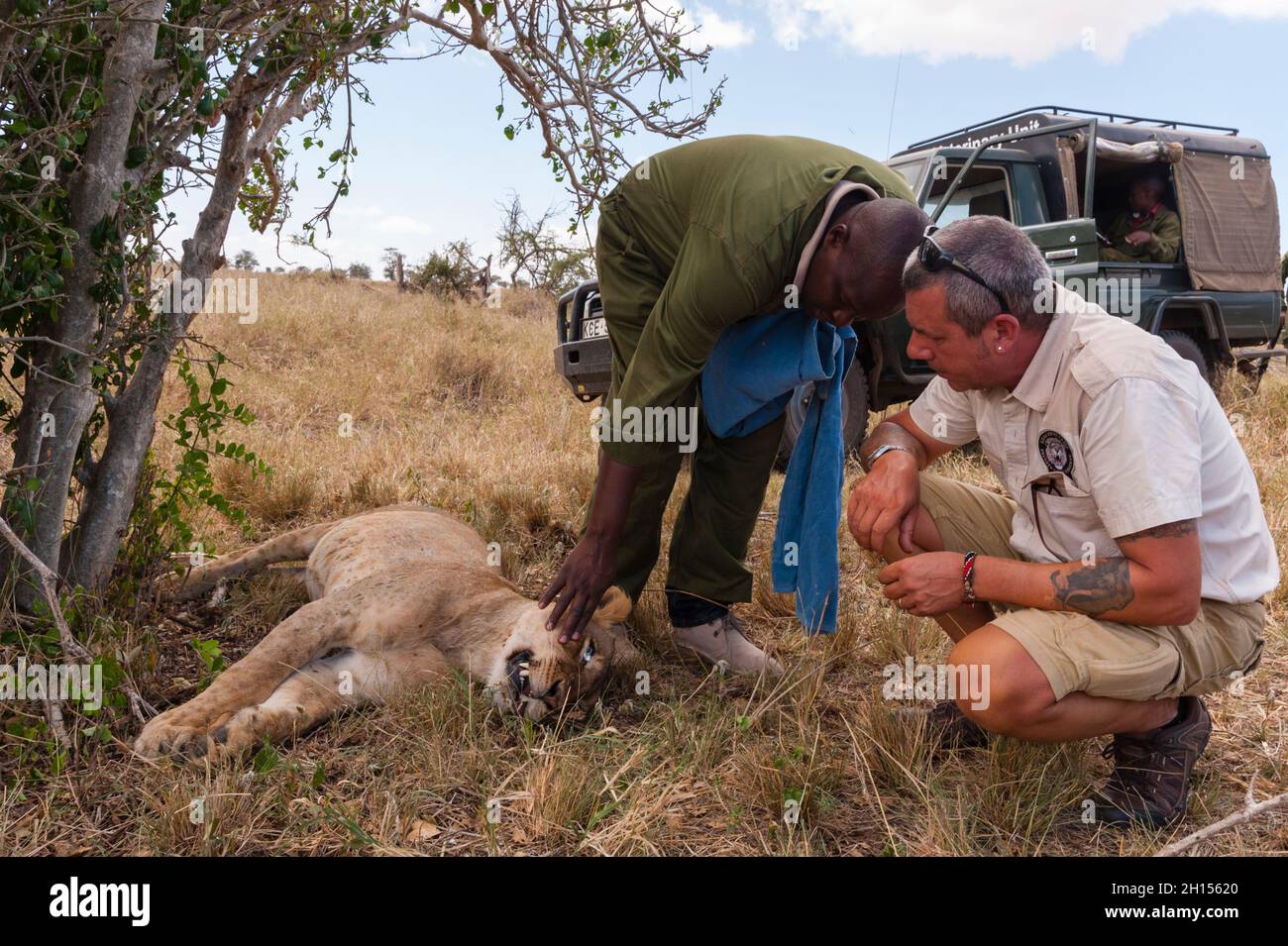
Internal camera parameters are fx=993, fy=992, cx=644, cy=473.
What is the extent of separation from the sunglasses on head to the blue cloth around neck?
1.97 feet

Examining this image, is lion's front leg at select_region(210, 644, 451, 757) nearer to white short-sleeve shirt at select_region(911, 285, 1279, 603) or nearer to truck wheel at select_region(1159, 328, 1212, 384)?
white short-sleeve shirt at select_region(911, 285, 1279, 603)

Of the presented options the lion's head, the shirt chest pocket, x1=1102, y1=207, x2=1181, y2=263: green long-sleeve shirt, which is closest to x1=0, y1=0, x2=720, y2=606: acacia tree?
the lion's head

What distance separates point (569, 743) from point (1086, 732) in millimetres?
1385

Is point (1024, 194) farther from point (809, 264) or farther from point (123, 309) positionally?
point (123, 309)

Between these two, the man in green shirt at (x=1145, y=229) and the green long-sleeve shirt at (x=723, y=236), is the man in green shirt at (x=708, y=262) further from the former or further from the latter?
the man in green shirt at (x=1145, y=229)

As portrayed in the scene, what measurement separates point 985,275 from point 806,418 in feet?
3.48

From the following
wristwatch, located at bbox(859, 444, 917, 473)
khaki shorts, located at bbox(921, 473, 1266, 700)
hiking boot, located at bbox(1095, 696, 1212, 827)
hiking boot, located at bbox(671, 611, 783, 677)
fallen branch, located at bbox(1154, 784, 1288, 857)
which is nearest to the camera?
fallen branch, located at bbox(1154, 784, 1288, 857)

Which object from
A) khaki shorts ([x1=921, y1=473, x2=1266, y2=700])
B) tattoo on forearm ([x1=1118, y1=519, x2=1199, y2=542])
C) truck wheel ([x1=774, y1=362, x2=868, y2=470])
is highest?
truck wheel ([x1=774, y1=362, x2=868, y2=470])

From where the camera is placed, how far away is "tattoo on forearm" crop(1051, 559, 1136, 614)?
240 cm

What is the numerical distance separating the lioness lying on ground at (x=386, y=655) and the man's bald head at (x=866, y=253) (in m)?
1.17

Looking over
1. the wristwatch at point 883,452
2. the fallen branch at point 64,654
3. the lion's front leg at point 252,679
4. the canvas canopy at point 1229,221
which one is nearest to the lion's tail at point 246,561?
the lion's front leg at point 252,679

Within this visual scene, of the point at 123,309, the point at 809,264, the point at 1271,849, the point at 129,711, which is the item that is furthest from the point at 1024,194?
the point at 129,711

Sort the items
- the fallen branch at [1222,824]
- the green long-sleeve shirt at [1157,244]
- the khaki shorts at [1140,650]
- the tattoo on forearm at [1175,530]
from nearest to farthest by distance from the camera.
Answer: the fallen branch at [1222,824]
the tattoo on forearm at [1175,530]
the khaki shorts at [1140,650]
the green long-sleeve shirt at [1157,244]

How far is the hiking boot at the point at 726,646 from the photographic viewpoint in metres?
3.52
